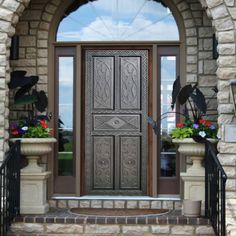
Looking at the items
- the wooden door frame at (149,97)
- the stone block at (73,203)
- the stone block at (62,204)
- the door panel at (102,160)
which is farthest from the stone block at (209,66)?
the stone block at (62,204)

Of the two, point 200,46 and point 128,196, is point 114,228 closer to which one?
point 128,196

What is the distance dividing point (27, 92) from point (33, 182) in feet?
3.88

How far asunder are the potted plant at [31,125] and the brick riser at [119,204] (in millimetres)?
645

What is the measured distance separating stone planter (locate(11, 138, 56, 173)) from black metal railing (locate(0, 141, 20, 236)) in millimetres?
191

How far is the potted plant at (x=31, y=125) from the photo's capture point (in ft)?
20.7

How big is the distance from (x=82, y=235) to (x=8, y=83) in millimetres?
1972

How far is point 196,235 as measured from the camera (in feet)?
18.7

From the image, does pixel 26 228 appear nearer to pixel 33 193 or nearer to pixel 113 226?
pixel 33 193

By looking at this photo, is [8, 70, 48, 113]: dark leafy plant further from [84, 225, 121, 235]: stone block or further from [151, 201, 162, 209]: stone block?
[151, 201, 162, 209]: stone block

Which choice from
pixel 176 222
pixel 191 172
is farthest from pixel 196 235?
pixel 191 172

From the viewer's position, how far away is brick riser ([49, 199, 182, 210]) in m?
6.67

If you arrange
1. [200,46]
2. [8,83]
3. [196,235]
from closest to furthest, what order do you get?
1. [196,235]
2. [8,83]
3. [200,46]

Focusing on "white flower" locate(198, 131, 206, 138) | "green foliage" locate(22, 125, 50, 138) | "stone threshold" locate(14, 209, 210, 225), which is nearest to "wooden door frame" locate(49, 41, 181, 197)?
"green foliage" locate(22, 125, 50, 138)

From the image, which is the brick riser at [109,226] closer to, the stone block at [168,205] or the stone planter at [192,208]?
the stone planter at [192,208]
